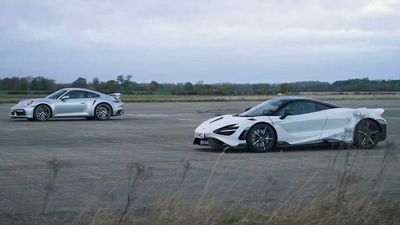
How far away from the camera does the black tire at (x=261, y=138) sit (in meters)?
14.1

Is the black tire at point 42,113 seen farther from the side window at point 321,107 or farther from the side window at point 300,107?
the side window at point 321,107

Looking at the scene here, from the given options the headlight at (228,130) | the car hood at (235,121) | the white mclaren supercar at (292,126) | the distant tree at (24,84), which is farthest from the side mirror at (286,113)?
the distant tree at (24,84)

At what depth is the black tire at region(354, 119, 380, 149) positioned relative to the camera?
1489 cm

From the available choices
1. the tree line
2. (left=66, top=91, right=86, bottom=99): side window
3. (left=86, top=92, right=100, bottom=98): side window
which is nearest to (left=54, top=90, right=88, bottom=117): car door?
(left=66, top=91, right=86, bottom=99): side window

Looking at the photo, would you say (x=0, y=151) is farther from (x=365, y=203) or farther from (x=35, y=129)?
(x=365, y=203)

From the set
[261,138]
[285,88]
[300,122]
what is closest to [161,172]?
[261,138]

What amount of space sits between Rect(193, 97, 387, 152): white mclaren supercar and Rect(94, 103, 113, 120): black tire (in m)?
12.6

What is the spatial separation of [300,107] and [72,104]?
13304 mm

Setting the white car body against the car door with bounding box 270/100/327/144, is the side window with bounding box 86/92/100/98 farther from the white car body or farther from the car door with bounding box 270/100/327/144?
the car door with bounding box 270/100/327/144

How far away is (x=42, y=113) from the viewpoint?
2589 centimetres

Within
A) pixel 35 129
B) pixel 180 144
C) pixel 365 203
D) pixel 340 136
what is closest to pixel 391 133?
pixel 340 136

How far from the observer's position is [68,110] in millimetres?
26141

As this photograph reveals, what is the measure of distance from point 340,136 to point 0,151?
7.42 m

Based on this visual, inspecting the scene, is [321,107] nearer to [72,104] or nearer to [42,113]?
[72,104]
